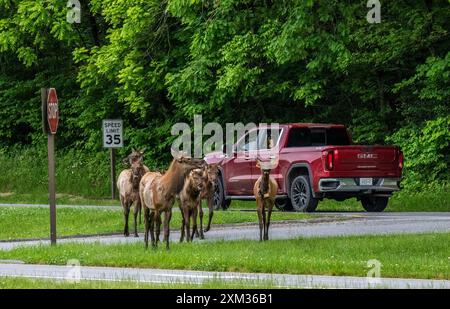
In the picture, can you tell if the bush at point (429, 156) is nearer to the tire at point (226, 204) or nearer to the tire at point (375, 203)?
the tire at point (375, 203)

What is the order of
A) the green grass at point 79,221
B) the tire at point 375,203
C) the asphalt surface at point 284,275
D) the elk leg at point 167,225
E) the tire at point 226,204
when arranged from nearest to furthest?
the asphalt surface at point 284,275 → the elk leg at point 167,225 → the green grass at point 79,221 → the tire at point 375,203 → the tire at point 226,204

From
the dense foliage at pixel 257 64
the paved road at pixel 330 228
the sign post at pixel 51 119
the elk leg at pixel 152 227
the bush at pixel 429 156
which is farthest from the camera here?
the dense foliage at pixel 257 64

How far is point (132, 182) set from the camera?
28406mm

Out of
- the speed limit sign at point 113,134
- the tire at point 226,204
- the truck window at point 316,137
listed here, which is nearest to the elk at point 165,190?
the truck window at point 316,137

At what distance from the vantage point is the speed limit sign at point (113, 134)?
136 ft

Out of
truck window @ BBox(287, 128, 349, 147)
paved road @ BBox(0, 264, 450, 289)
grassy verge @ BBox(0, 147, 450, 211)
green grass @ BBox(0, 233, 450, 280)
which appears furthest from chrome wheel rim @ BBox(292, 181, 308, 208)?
paved road @ BBox(0, 264, 450, 289)

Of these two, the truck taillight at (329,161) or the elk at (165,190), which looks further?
the truck taillight at (329,161)

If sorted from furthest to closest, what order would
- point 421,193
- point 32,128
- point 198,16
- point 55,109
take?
point 32,128 → point 198,16 → point 421,193 → point 55,109

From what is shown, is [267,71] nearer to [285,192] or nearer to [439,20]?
[439,20]

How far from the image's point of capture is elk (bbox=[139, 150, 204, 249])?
953 inches

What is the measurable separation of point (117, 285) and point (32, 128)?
3915cm

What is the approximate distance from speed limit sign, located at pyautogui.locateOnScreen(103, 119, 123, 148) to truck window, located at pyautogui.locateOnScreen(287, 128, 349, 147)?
7975 mm

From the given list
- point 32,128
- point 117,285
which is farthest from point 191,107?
point 117,285

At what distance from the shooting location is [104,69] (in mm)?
44719
